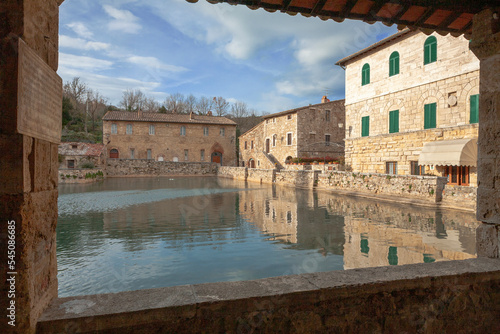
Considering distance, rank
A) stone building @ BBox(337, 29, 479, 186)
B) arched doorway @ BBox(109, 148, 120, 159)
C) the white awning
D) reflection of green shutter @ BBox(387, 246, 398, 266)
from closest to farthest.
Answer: reflection of green shutter @ BBox(387, 246, 398, 266), the white awning, stone building @ BBox(337, 29, 479, 186), arched doorway @ BBox(109, 148, 120, 159)

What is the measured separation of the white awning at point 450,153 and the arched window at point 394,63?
488 centimetres

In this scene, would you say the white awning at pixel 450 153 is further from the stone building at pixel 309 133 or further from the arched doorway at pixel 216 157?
the arched doorway at pixel 216 157

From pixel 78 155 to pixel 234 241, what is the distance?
2690cm

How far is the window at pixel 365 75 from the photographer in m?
18.4

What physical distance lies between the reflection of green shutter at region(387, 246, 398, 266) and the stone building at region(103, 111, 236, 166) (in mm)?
33972

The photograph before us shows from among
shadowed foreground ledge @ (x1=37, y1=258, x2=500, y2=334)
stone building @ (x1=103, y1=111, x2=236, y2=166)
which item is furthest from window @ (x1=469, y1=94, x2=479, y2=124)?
stone building @ (x1=103, y1=111, x2=236, y2=166)

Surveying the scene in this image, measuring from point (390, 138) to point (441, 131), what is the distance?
9.61ft

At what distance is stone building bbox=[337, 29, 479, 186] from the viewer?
523 inches

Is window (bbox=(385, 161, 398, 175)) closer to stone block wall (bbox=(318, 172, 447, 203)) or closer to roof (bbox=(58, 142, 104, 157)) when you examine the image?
→ stone block wall (bbox=(318, 172, 447, 203))

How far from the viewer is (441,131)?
1435 centimetres

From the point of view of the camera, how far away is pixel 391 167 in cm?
1716

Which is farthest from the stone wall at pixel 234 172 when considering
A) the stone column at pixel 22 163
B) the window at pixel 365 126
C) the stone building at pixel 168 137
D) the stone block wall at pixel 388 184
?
the stone column at pixel 22 163

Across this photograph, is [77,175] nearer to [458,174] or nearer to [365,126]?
[365,126]

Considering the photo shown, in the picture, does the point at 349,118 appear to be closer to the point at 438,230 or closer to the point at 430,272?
the point at 438,230
